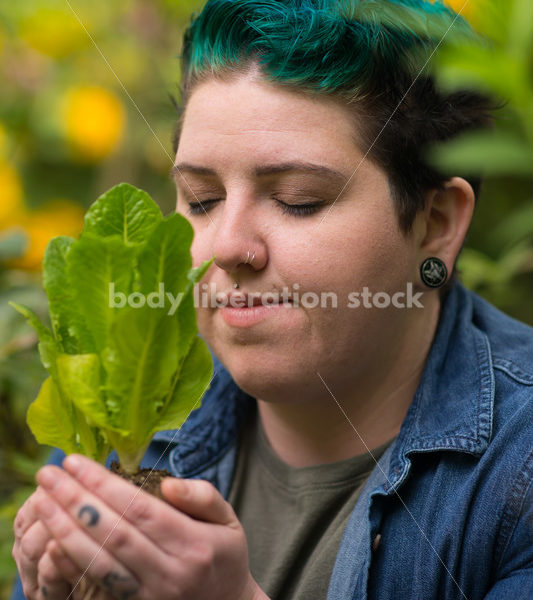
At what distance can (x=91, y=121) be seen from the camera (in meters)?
2.87

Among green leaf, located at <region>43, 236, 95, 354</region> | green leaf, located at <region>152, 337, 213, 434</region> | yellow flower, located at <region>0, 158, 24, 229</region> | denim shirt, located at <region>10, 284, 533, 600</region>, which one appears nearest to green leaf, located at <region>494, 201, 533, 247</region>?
denim shirt, located at <region>10, 284, 533, 600</region>

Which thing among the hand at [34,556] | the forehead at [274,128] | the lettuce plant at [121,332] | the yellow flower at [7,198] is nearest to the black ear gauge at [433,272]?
the forehead at [274,128]

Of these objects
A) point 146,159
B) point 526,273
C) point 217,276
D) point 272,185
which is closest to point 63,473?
point 217,276

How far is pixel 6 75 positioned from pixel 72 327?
2.60 m

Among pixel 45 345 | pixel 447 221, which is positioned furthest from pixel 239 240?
pixel 447 221

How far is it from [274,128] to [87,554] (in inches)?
26.3

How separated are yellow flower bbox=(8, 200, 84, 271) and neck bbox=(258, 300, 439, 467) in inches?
50.4

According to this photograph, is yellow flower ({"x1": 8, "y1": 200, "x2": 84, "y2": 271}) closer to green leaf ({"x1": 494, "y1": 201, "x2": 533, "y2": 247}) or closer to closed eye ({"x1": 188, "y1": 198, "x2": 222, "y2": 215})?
closed eye ({"x1": 188, "y1": 198, "x2": 222, "y2": 215})

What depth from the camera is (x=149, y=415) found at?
3.01 ft

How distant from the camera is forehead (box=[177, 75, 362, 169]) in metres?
1.09

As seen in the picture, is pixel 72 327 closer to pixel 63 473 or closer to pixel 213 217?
pixel 63 473

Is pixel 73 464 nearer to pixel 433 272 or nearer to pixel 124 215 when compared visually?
pixel 124 215

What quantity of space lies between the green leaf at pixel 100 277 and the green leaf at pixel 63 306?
0.03 meters

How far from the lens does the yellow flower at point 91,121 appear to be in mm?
2861
